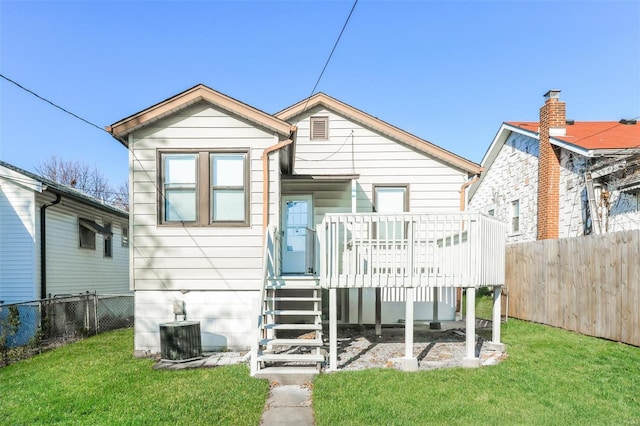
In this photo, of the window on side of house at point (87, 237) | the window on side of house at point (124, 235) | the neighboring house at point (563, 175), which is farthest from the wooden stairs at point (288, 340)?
the window on side of house at point (124, 235)

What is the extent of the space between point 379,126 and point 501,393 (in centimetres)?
669

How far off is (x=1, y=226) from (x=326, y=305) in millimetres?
8689

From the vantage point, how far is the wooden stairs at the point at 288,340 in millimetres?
5422

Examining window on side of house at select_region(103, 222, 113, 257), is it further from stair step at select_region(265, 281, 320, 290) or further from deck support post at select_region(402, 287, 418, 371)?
deck support post at select_region(402, 287, 418, 371)

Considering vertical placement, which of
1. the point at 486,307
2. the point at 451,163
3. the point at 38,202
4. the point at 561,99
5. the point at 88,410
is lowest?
the point at 486,307

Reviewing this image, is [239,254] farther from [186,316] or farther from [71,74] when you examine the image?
[71,74]

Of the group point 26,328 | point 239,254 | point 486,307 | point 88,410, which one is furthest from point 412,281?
point 26,328

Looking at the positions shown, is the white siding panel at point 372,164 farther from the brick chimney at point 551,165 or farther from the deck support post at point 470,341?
the brick chimney at point 551,165

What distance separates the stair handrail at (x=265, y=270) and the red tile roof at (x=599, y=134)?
894 centimetres

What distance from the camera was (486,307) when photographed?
12211mm

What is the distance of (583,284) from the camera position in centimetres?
797

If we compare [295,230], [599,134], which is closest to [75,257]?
[295,230]

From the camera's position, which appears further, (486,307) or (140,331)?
(486,307)

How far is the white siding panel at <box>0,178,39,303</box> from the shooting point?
9.92 metres
